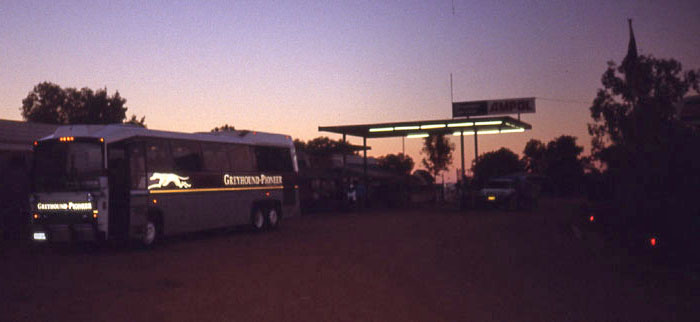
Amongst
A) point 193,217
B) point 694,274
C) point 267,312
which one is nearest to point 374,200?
point 193,217

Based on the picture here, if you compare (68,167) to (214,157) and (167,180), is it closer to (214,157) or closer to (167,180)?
(167,180)

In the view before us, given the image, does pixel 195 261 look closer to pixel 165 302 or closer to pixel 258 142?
pixel 165 302

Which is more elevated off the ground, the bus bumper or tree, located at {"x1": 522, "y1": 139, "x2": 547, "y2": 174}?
tree, located at {"x1": 522, "y1": 139, "x2": 547, "y2": 174}

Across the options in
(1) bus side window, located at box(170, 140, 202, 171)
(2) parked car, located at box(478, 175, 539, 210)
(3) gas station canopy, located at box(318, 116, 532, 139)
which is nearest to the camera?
(1) bus side window, located at box(170, 140, 202, 171)

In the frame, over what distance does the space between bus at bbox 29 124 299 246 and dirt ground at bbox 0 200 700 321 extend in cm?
78

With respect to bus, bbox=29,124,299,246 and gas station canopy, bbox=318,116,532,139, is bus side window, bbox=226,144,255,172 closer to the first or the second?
bus, bbox=29,124,299,246

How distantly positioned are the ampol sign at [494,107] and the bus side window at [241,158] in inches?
648

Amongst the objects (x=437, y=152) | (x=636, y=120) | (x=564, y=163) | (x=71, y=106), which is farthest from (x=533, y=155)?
(x=636, y=120)

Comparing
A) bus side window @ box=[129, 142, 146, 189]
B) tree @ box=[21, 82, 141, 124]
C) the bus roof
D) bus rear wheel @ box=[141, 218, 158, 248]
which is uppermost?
tree @ box=[21, 82, 141, 124]

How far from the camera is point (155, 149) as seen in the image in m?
17.6

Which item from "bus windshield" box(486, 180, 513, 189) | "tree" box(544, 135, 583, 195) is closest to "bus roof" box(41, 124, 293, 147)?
"bus windshield" box(486, 180, 513, 189)

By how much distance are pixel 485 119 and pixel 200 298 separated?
1043 inches

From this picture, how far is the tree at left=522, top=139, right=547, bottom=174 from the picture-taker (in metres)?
107

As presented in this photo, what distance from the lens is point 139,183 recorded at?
1664cm
